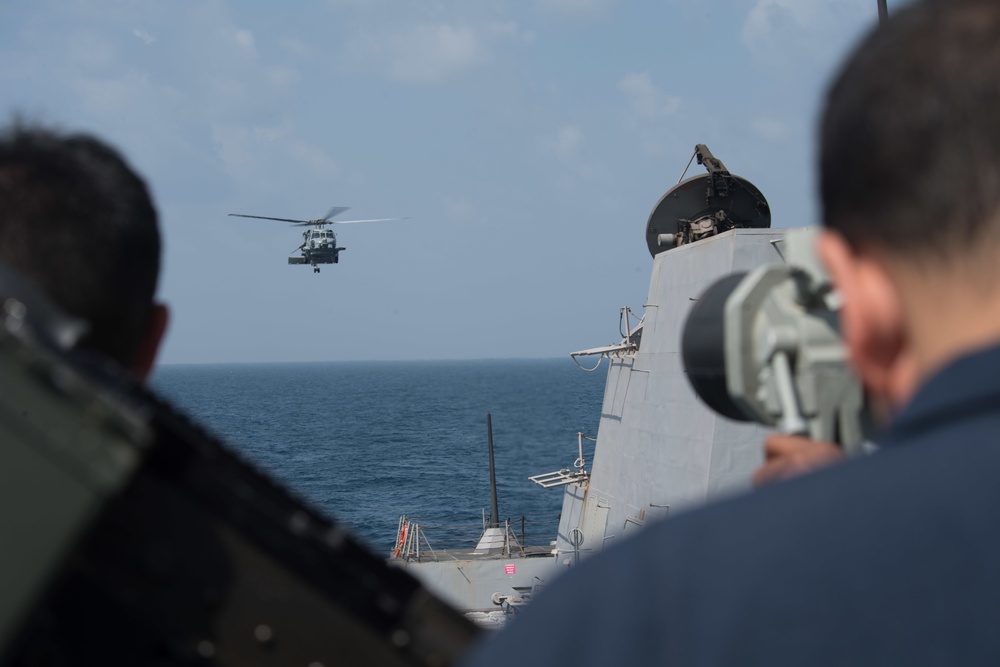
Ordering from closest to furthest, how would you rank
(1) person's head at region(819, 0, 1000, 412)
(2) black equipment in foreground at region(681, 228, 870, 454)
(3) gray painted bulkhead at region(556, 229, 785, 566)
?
(1) person's head at region(819, 0, 1000, 412), (2) black equipment in foreground at region(681, 228, 870, 454), (3) gray painted bulkhead at region(556, 229, 785, 566)

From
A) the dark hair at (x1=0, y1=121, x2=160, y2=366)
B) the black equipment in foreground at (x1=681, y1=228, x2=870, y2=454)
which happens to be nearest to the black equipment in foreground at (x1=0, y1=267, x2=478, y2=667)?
the dark hair at (x1=0, y1=121, x2=160, y2=366)

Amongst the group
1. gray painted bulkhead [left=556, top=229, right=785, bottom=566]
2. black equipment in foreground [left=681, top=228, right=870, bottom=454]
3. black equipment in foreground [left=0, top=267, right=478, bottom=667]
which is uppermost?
gray painted bulkhead [left=556, top=229, right=785, bottom=566]

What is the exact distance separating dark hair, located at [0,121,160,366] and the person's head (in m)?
1.18

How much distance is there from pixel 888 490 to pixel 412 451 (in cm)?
6063

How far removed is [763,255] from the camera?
11250mm

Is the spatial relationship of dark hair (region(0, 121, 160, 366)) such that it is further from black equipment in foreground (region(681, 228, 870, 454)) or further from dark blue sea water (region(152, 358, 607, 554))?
dark blue sea water (region(152, 358, 607, 554))

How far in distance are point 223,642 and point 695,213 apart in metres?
13.2

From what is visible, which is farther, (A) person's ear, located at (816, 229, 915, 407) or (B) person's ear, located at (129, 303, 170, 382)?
(B) person's ear, located at (129, 303, 170, 382)

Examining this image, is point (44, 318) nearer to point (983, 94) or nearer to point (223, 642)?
point (223, 642)

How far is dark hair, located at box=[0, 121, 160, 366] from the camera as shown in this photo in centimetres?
156

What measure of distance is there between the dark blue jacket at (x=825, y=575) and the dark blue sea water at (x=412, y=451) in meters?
11.1

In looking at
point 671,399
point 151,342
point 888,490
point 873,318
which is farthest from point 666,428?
point 888,490


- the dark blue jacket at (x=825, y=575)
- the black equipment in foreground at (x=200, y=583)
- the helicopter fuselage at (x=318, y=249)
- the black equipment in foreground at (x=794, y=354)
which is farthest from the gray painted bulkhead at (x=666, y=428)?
the helicopter fuselage at (x=318, y=249)

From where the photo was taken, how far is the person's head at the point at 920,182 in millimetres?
937
